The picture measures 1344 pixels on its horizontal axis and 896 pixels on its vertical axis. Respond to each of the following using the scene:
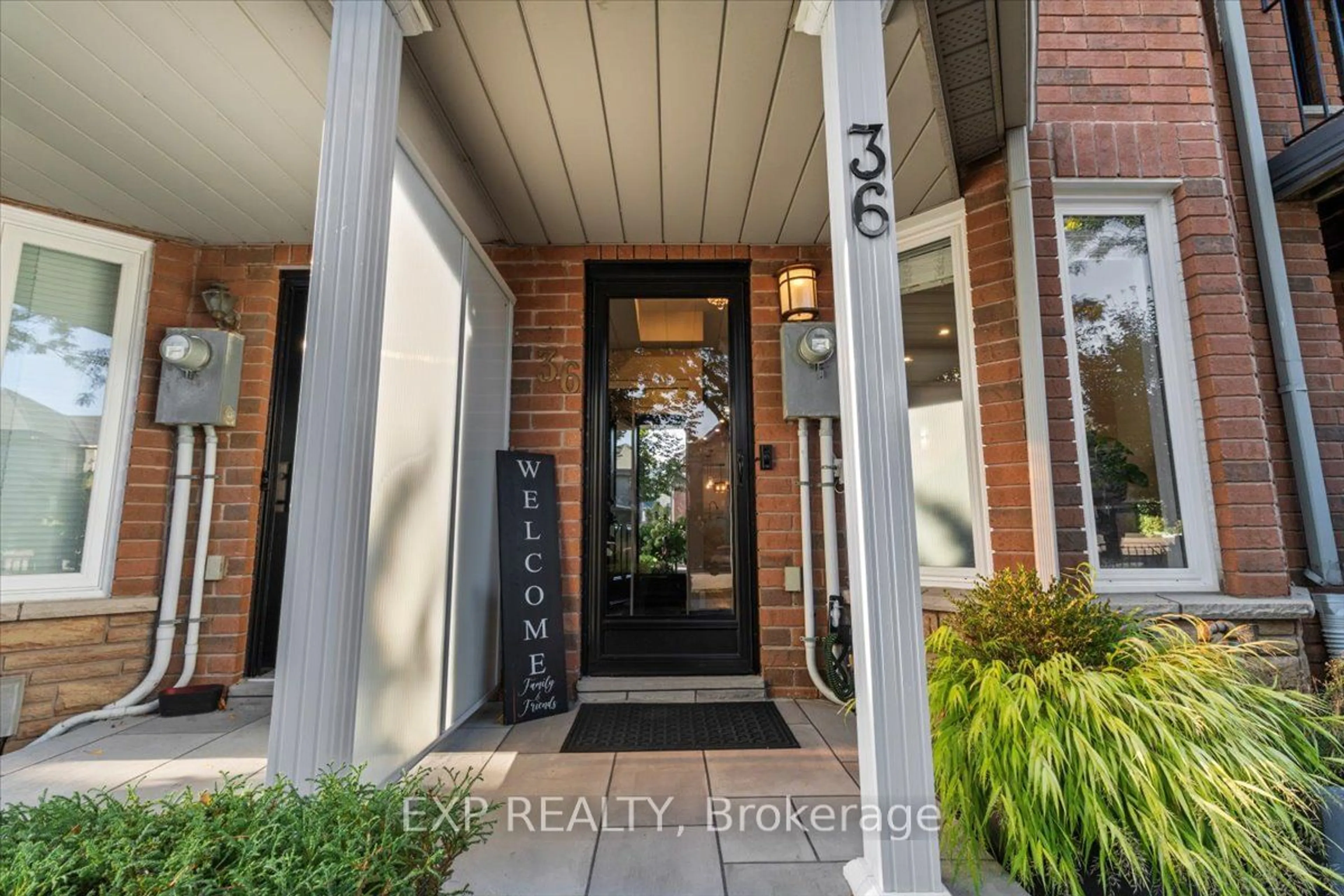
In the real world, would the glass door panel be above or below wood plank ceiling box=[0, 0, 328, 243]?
below

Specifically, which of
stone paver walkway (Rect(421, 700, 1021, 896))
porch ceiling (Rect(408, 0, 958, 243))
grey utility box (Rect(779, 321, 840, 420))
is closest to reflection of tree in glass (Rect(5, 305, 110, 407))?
porch ceiling (Rect(408, 0, 958, 243))

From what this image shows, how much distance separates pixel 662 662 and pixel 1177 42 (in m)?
3.94

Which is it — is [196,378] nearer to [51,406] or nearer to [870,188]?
[51,406]

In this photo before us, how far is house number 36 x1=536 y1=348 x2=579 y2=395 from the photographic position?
3.14 meters

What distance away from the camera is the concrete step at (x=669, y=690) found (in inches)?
113

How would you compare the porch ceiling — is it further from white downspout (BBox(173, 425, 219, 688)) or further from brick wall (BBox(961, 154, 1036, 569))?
white downspout (BBox(173, 425, 219, 688))

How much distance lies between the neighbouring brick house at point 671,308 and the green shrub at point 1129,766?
28.2 inches

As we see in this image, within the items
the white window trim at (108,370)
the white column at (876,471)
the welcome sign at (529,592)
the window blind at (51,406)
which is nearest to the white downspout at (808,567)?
the welcome sign at (529,592)

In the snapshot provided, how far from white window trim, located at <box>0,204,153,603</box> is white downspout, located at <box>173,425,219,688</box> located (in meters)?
0.31

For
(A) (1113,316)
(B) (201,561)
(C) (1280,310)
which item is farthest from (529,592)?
(C) (1280,310)

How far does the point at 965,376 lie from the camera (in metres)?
2.65

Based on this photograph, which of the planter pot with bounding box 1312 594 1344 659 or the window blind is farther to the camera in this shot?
the window blind

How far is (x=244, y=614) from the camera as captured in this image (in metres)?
2.89

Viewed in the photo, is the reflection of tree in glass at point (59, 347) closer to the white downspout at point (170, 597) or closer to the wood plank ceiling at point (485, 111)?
the white downspout at point (170, 597)
